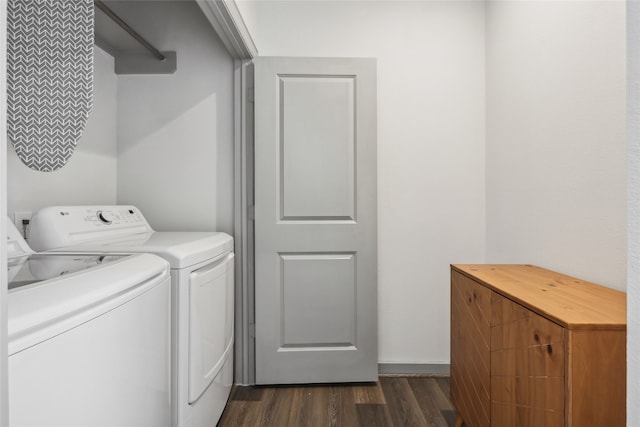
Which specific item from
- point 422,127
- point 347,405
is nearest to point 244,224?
point 347,405

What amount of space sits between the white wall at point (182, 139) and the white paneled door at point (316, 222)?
0.90 ft

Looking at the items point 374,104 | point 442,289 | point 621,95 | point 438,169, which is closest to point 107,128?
point 374,104

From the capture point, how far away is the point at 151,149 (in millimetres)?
2357

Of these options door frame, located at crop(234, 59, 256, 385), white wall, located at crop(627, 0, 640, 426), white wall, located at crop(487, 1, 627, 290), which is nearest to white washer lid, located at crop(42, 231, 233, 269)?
door frame, located at crop(234, 59, 256, 385)

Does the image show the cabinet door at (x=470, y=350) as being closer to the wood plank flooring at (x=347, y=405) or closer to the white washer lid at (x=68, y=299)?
the wood plank flooring at (x=347, y=405)

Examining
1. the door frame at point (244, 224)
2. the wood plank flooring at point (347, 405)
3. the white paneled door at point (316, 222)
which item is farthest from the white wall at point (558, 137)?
the door frame at point (244, 224)

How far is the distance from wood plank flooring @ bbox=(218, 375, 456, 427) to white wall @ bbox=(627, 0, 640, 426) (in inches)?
61.3

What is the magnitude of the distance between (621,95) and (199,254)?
1.64 meters

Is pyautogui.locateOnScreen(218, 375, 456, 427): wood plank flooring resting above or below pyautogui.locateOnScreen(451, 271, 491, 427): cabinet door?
below

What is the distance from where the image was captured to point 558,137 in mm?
1670

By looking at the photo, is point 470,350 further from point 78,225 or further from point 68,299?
point 78,225

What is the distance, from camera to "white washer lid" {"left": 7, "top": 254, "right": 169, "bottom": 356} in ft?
2.15

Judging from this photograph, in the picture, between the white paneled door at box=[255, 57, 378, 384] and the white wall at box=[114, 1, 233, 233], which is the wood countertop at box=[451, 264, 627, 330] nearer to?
the white paneled door at box=[255, 57, 378, 384]

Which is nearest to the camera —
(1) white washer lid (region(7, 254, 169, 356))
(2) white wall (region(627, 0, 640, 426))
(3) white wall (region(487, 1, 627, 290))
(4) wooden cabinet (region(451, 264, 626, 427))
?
(2) white wall (region(627, 0, 640, 426))
